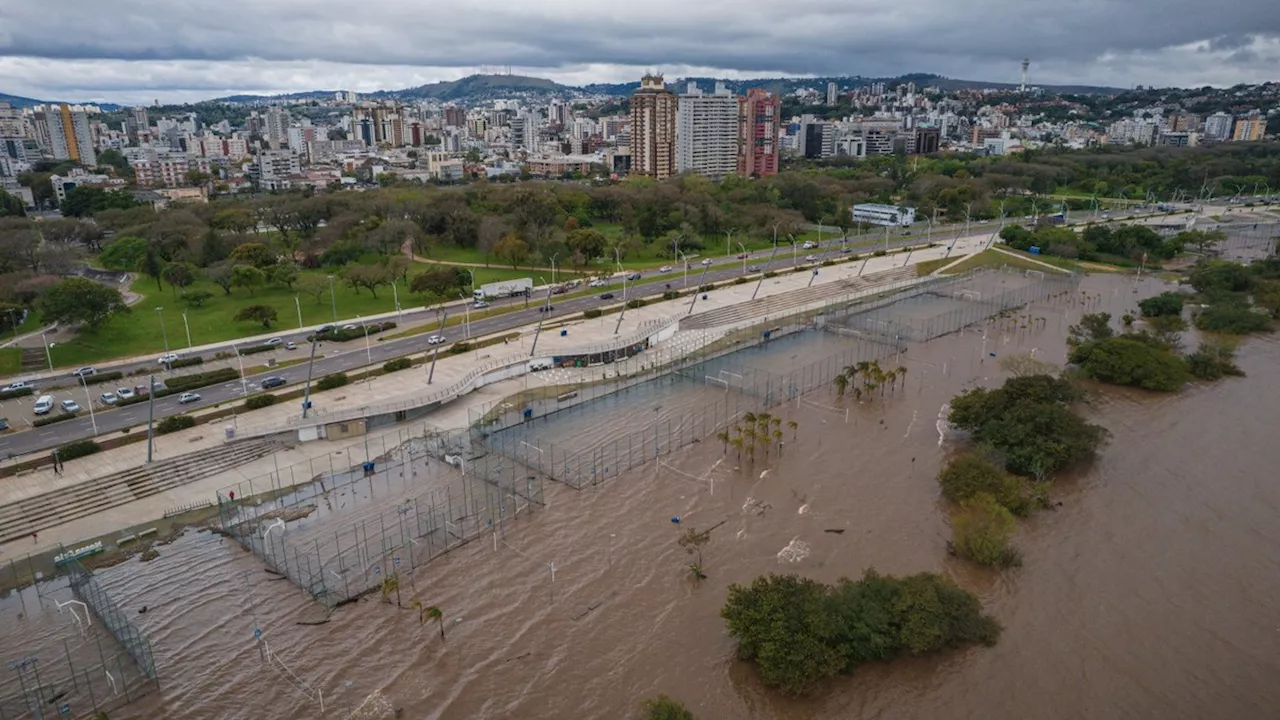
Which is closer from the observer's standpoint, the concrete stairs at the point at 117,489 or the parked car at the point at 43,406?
the concrete stairs at the point at 117,489

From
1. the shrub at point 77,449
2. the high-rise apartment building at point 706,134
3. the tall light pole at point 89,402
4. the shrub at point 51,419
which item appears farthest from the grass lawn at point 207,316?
the high-rise apartment building at point 706,134

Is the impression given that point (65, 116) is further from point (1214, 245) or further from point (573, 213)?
point (1214, 245)

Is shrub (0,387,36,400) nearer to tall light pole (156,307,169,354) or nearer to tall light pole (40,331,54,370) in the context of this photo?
tall light pole (40,331,54,370)

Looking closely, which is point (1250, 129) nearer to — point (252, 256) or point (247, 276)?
point (252, 256)

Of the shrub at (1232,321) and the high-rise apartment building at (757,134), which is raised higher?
the high-rise apartment building at (757,134)

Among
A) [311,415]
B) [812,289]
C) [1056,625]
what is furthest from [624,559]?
[812,289]

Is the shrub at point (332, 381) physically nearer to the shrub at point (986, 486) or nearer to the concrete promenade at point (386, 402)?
the concrete promenade at point (386, 402)

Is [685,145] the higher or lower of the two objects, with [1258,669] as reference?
higher
